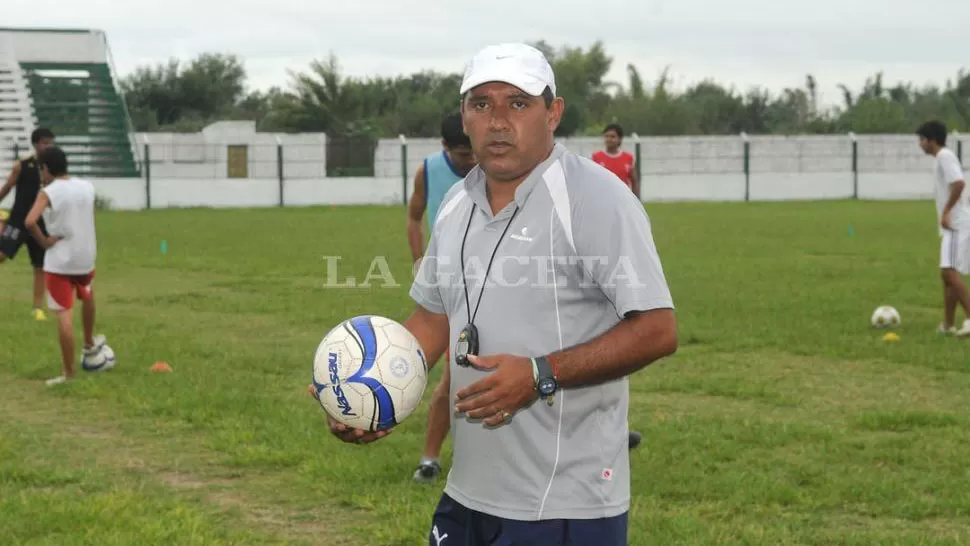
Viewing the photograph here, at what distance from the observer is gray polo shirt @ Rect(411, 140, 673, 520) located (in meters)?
3.43

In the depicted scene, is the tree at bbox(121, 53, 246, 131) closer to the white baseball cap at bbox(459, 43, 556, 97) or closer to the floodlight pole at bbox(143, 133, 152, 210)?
the floodlight pole at bbox(143, 133, 152, 210)

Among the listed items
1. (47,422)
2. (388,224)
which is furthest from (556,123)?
(388,224)

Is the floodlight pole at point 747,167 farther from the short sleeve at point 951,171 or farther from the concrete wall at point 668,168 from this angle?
the short sleeve at point 951,171

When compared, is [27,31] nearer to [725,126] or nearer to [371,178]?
[371,178]

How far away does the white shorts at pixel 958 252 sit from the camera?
42.0 ft

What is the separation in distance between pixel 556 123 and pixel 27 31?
4698 cm

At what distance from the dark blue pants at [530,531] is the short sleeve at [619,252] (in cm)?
60

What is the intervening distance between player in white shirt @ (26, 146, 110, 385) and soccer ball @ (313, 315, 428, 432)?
23.9ft

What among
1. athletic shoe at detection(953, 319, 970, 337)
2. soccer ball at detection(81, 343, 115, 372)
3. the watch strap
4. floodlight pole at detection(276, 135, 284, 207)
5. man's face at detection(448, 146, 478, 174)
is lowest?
soccer ball at detection(81, 343, 115, 372)

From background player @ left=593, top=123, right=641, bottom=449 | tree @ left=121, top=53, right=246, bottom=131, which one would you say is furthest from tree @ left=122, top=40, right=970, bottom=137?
background player @ left=593, top=123, right=641, bottom=449

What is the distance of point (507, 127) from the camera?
3561 millimetres

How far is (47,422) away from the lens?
925cm

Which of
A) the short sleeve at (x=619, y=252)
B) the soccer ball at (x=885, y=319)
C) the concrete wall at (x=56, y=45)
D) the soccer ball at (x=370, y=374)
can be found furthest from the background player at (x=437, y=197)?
the concrete wall at (x=56, y=45)

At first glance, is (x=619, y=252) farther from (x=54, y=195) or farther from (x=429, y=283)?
(x=54, y=195)
